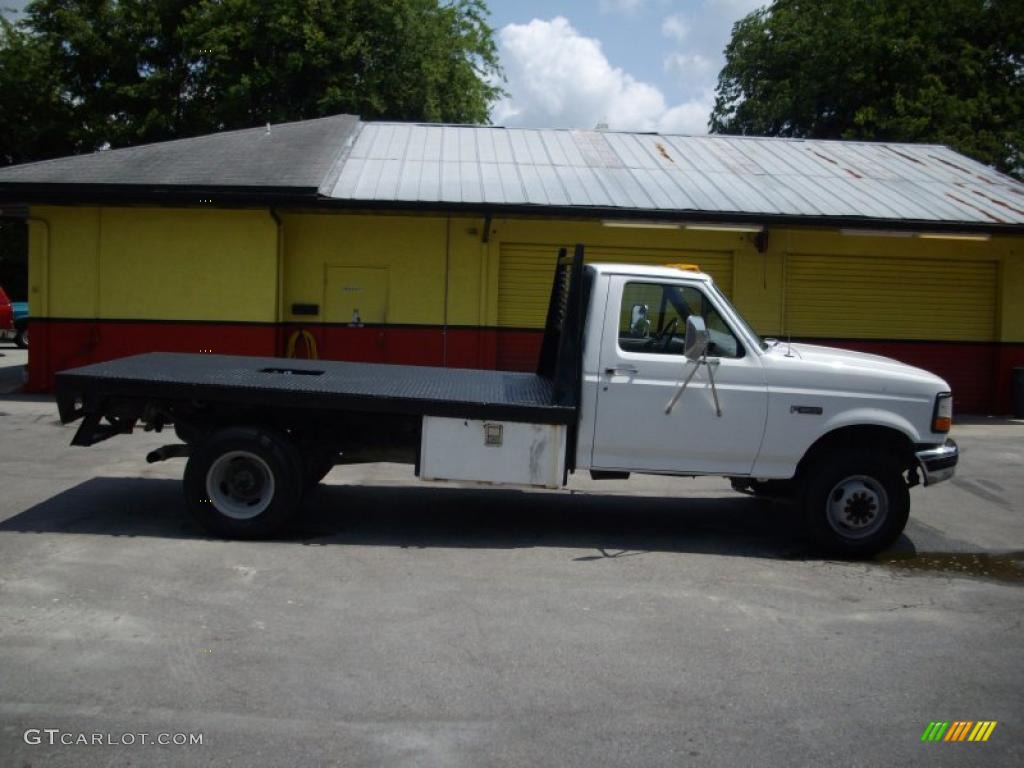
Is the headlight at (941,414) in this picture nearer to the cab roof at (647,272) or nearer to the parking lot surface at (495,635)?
the parking lot surface at (495,635)

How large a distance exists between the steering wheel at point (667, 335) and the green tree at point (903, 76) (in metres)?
26.7

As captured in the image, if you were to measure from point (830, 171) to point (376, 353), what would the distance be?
349 inches

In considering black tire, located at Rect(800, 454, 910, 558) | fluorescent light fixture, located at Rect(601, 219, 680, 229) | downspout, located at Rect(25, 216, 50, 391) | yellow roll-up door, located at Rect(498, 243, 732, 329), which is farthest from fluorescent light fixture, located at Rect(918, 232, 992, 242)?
downspout, located at Rect(25, 216, 50, 391)

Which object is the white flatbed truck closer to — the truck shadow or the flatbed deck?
the flatbed deck

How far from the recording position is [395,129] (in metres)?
19.5

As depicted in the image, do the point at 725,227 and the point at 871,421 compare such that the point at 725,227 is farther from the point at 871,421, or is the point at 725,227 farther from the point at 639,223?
the point at 871,421

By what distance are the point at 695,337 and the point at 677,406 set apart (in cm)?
67

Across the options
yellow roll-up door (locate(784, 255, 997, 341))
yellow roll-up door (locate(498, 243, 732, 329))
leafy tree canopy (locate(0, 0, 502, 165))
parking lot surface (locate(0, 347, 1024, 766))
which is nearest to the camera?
parking lot surface (locate(0, 347, 1024, 766))

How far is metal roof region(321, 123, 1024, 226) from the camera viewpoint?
1490 cm

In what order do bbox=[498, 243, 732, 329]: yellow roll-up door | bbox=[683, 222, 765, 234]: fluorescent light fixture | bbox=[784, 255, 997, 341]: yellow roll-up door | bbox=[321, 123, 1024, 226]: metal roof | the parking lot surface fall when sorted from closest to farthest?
the parking lot surface → bbox=[683, 222, 765, 234]: fluorescent light fixture → bbox=[321, 123, 1024, 226]: metal roof → bbox=[498, 243, 732, 329]: yellow roll-up door → bbox=[784, 255, 997, 341]: yellow roll-up door

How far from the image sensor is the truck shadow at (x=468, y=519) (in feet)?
25.8

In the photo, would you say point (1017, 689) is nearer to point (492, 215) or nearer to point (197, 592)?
point (197, 592)

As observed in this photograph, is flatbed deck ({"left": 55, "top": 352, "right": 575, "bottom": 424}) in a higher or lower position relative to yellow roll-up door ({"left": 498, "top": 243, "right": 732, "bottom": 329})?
lower

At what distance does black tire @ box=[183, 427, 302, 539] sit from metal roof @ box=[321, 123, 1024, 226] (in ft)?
24.3
